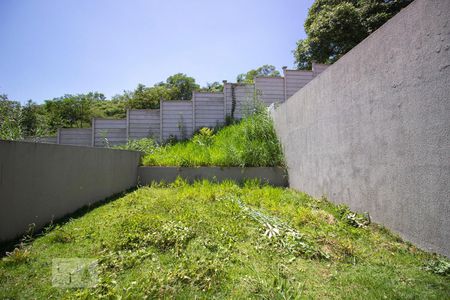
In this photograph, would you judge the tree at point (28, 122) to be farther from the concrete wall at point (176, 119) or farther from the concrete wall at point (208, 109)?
the concrete wall at point (208, 109)

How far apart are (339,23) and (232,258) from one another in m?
15.3

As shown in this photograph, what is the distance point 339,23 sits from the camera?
41.2 feet

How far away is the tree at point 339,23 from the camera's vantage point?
38.9ft

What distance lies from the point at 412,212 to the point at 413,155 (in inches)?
24.3

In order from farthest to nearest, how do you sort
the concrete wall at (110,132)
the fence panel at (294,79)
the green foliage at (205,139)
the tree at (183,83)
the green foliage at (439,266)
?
the tree at (183,83) < the fence panel at (294,79) < the concrete wall at (110,132) < the green foliage at (205,139) < the green foliage at (439,266)

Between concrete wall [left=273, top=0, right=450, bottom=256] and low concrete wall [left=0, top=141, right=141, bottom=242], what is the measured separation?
4.61 m

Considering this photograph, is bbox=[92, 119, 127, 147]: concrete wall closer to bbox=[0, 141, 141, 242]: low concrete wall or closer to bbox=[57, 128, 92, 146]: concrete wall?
bbox=[57, 128, 92, 146]: concrete wall

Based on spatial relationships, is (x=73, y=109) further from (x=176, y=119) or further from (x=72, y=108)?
(x=176, y=119)

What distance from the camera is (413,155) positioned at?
222cm

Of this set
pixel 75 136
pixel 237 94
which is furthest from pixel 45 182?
pixel 237 94

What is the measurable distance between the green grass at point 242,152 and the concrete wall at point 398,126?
2.38 m

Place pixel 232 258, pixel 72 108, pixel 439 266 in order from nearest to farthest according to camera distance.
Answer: pixel 439 266 → pixel 232 258 → pixel 72 108

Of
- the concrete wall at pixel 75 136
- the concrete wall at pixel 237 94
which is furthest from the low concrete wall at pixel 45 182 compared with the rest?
the concrete wall at pixel 237 94

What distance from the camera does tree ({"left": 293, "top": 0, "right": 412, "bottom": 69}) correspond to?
11859mm
